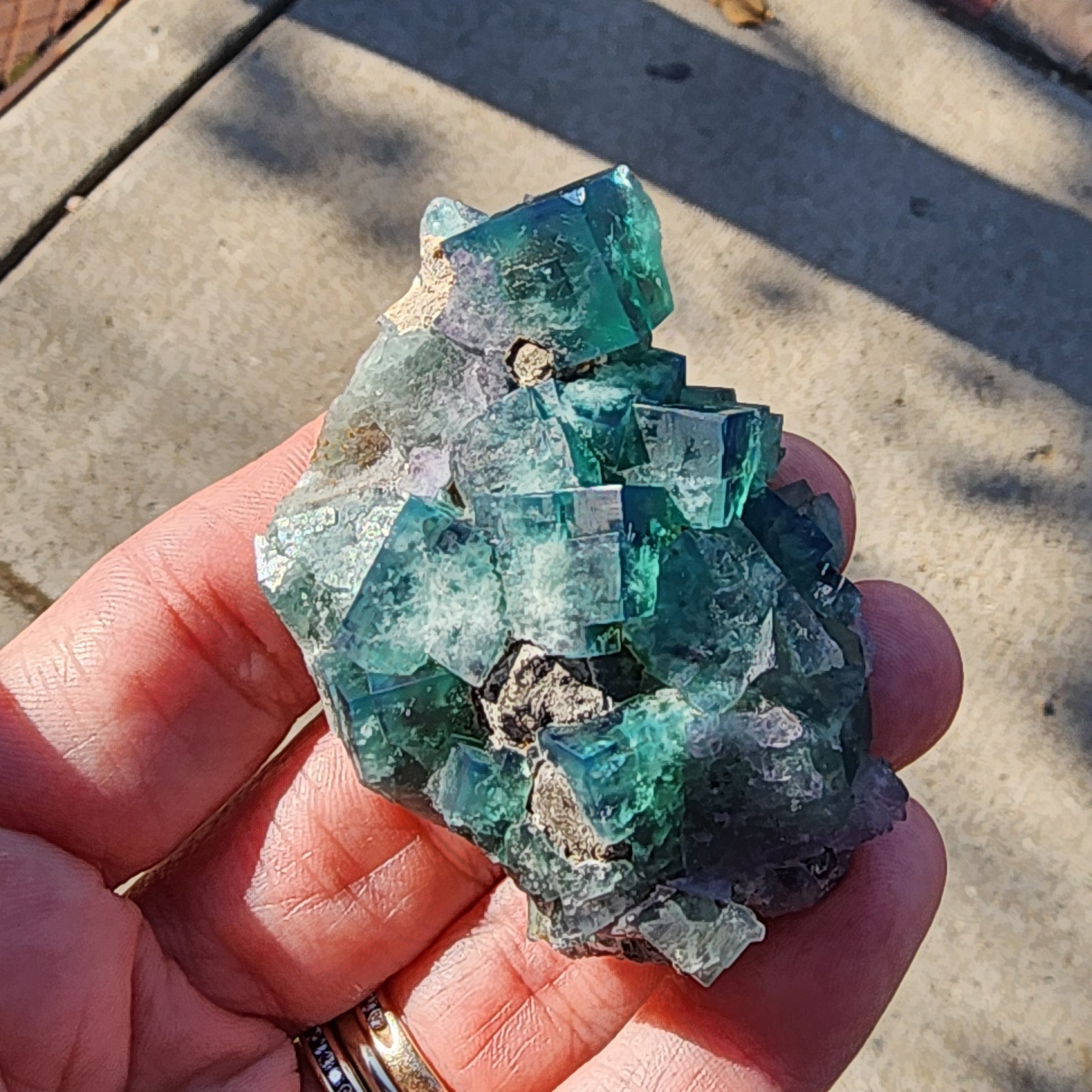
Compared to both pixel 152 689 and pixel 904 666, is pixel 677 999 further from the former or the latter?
pixel 152 689

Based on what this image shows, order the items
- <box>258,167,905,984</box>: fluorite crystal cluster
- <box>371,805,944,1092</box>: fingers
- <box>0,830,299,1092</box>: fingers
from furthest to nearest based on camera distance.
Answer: <box>371,805,944,1092</box>: fingers, <box>0,830,299,1092</box>: fingers, <box>258,167,905,984</box>: fluorite crystal cluster

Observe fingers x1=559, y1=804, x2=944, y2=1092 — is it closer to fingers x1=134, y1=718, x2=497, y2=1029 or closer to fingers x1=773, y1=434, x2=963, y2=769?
fingers x1=773, y1=434, x2=963, y2=769

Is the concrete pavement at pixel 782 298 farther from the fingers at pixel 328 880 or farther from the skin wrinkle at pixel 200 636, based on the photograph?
the skin wrinkle at pixel 200 636

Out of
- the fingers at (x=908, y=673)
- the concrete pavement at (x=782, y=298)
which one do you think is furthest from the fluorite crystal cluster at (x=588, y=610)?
the concrete pavement at (x=782, y=298)

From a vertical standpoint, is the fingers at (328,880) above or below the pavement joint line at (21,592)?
above

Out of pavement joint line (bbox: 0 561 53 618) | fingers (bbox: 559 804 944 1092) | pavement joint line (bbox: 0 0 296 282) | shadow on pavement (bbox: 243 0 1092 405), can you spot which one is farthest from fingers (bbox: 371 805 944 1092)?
pavement joint line (bbox: 0 0 296 282)

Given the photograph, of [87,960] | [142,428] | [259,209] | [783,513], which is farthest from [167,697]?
[259,209]

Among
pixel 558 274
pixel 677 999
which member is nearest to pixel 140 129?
pixel 558 274
